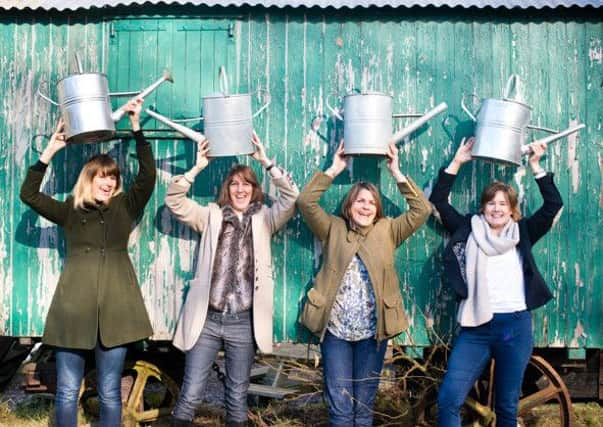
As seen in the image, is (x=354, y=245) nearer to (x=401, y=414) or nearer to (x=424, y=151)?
(x=424, y=151)

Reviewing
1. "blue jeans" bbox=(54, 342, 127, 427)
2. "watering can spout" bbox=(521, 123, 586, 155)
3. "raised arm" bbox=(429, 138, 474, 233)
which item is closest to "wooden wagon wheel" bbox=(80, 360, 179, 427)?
"blue jeans" bbox=(54, 342, 127, 427)

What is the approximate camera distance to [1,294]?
4680 mm

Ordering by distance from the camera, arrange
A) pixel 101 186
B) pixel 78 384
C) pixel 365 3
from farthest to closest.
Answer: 1. pixel 365 3
2. pixel 101 186
3. pixel 78 384

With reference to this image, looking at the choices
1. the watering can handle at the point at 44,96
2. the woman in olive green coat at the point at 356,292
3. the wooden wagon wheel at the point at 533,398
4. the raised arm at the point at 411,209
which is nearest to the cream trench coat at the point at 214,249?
the woman in olive green coat at the point at 356,292

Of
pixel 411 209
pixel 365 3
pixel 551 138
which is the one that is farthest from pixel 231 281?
pixel 551 138

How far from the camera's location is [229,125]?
415 cm

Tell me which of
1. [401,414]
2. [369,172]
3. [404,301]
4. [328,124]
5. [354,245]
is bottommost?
[401,414]

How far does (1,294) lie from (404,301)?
277cm

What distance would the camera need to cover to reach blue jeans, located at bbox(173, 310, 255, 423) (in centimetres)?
397

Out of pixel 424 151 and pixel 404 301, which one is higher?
pixel 424 151

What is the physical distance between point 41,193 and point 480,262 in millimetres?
2656

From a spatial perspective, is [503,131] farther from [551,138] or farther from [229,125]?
[229,125]

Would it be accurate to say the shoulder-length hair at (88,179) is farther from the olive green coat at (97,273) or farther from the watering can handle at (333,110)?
the watering can handle at (333,110)


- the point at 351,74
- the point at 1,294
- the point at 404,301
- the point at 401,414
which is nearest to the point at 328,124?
the point at 351,74
